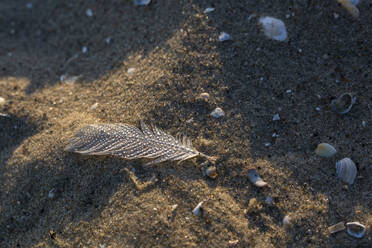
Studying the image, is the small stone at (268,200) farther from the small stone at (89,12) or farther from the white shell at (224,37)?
the small stone at (89,12)

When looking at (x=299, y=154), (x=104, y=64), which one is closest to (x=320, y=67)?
(x=299, y=154)

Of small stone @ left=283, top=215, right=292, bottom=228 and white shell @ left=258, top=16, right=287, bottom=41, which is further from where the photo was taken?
white shell @ left=258, top=16, right=287, bottom=41

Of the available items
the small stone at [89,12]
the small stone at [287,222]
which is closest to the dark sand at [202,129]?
the small stone at [287,222]

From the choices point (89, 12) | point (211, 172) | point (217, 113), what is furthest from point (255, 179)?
point (89, 12)

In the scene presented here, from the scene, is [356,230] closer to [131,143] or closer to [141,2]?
[131,143]

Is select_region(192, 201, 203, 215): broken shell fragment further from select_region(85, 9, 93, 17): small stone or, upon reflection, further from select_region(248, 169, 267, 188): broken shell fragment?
select_region(85, 9, 93, 17): small stone

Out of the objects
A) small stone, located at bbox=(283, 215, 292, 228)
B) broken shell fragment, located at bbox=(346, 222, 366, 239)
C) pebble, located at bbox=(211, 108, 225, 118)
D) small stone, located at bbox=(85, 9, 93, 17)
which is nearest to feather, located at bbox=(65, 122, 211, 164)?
pebble, located at bbox=(211, 108, 225, 118)

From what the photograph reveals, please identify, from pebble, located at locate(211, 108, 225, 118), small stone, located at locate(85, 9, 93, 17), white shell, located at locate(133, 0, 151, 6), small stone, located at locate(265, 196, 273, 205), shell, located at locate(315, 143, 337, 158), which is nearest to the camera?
small stone, located at locate(265, 196, 273, 205)
